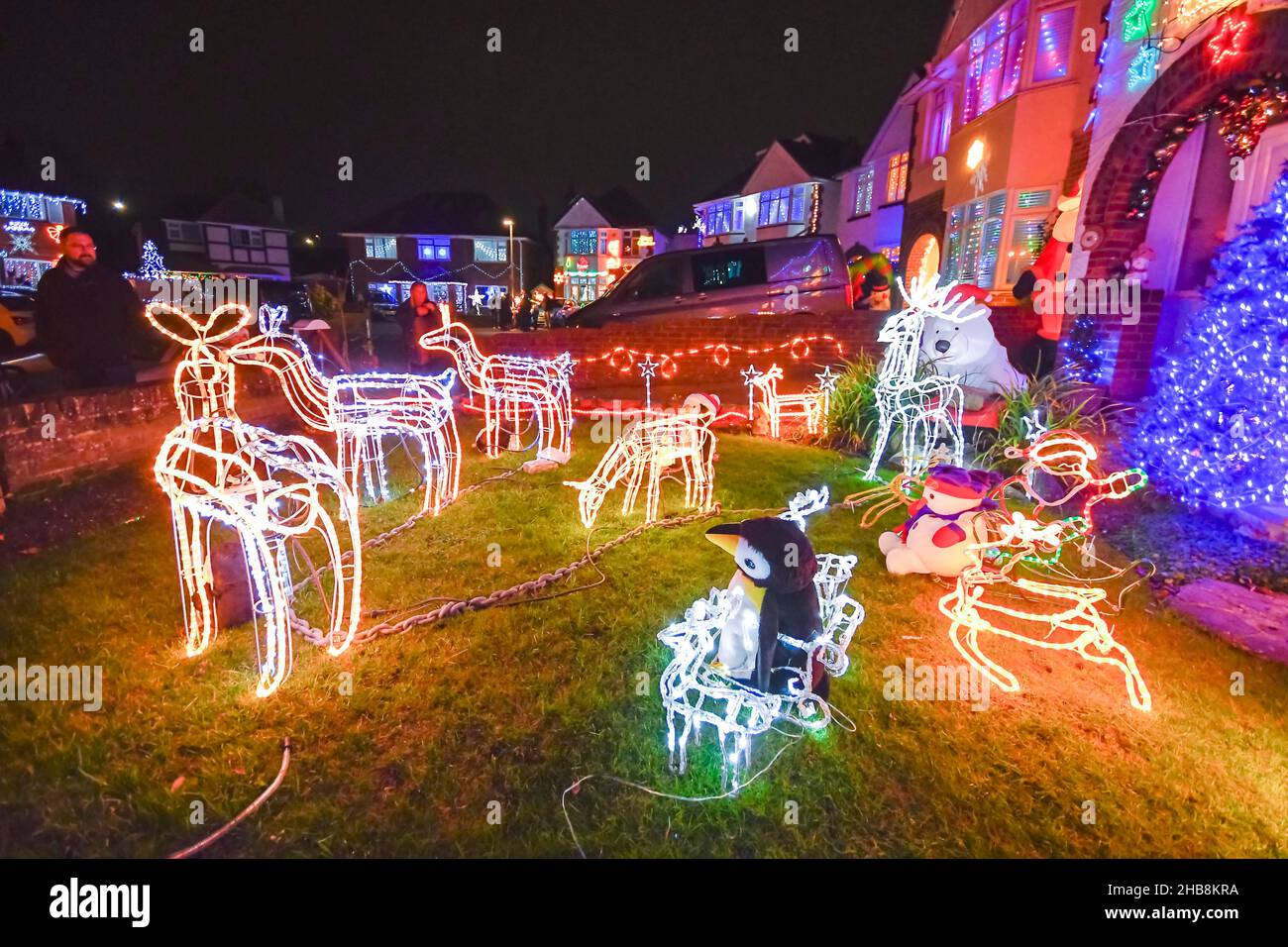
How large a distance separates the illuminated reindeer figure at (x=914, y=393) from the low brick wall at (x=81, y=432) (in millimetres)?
7165

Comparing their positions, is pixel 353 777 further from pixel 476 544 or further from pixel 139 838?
pixel 476 544

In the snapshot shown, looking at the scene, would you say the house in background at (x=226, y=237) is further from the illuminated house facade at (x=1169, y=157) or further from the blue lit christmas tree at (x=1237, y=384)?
the blue lit christmas tree at (x=1237, y=384)

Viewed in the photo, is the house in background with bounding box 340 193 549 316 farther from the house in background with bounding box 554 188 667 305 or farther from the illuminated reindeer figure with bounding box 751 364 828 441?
the illuminated reindeer figure with bounding box 751 364 828 441

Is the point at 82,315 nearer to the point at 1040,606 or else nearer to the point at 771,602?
the point at 771,602

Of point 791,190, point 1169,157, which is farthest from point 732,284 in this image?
point 791,190

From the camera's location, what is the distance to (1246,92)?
20.1 feet

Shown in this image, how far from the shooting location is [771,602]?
8.92 ft

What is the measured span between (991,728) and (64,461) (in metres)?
7.11

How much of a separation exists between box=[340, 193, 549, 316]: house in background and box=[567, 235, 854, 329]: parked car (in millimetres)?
32968

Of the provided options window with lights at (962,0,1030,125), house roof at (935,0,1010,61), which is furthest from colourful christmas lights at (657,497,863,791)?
house roof at (935,0,1010,61)

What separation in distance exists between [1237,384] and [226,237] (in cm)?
4772

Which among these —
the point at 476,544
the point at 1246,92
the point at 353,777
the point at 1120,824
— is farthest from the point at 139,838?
the point at 1246,92

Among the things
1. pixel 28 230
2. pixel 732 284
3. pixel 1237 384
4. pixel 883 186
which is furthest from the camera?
pixel 28 230

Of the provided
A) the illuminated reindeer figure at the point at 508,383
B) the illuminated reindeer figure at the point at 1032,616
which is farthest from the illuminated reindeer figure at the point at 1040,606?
the illuminated reindeer figure at the point at 508,383
